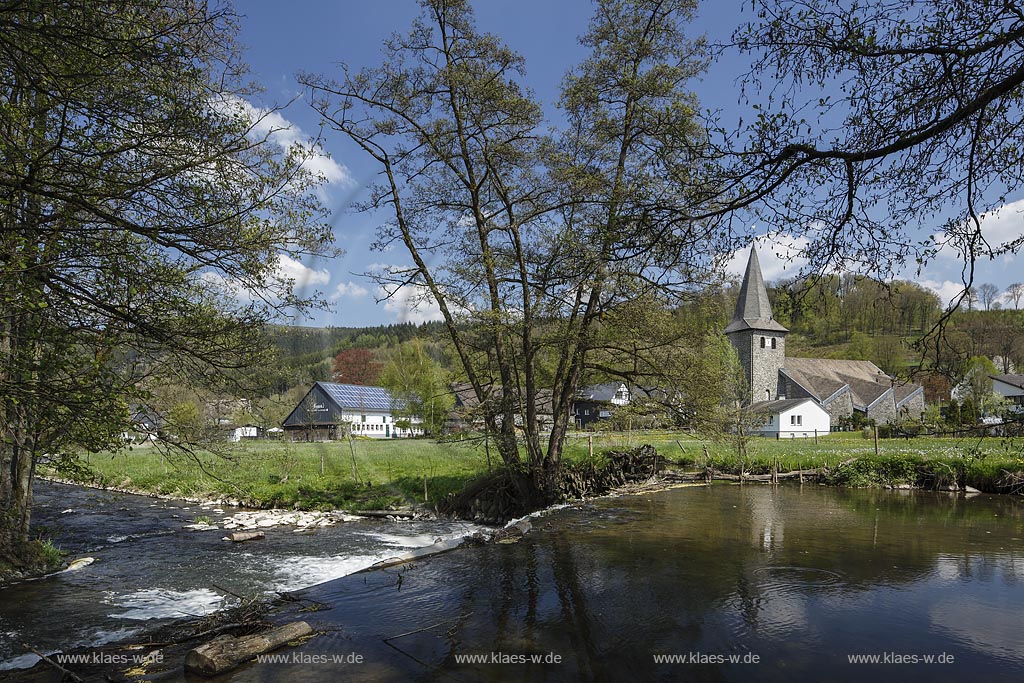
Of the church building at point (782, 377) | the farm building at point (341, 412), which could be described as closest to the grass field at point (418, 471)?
the farm building at point (341, 412)

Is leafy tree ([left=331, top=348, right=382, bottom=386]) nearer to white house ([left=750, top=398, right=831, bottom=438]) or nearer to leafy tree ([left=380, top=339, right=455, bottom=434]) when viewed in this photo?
leafy tree ([left=380, top=339, right=455, bottom=434])

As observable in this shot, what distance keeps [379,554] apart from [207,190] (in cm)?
784

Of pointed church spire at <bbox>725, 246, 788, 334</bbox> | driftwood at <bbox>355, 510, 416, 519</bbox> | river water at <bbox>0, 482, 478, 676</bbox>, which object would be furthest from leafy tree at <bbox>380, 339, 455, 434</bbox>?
pointed church spire at <bbox>725, 246, 788, 334</bbox>

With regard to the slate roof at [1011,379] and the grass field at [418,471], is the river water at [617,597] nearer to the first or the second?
the grass field at [418,471]

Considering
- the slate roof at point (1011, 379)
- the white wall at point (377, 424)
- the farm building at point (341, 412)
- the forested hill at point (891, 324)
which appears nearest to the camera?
the forested hill at point (891, 324)

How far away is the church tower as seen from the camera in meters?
56.4

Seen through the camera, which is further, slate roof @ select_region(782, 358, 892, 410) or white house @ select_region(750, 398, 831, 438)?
slate roof @ select_region(782, 358, 892, 410)

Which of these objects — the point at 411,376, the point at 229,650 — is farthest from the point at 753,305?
the point at 229,650

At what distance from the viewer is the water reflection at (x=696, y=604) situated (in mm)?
5785

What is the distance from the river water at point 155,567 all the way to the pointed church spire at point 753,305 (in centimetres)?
4870

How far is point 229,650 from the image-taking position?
584 centimetres

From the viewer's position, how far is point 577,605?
7.57m

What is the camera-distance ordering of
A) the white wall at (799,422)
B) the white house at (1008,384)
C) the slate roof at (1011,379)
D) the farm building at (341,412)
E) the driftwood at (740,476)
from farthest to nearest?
the white house at (1008,384) → the slate roof at (1011,379) → the white wall at (799,422) → the farm building at (341,412) → the driftwood at (740,476)

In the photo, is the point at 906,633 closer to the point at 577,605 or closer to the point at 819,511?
the point at 577,605
